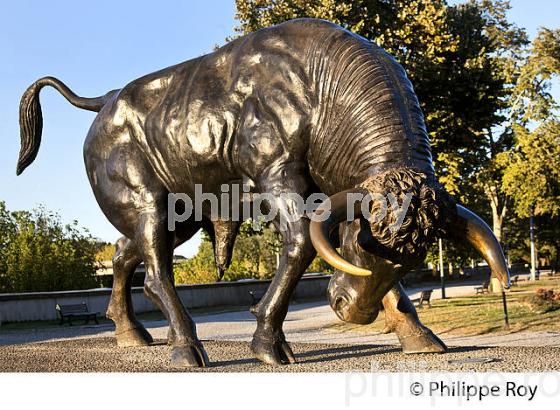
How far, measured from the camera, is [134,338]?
9273 millimetres

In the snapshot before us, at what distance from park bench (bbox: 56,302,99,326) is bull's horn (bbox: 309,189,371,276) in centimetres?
1654

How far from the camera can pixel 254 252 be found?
45312 mm

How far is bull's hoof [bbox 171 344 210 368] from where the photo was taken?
6.85 m

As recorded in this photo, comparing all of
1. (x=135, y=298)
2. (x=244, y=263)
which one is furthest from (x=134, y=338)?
(x=244, y=263)

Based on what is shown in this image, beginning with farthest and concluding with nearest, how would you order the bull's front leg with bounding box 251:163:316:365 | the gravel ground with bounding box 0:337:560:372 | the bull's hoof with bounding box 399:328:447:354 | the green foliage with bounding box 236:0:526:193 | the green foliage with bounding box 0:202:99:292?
the green foliage with bounding box 0:202:99:292, the green foliage with bounding box 236:0:526:193, the bull's hoof with bounding box 399:328:447:354, the bull's front leg with bounding box 251:163:316:365, the gravel ground with bounding box 0:337:560:372

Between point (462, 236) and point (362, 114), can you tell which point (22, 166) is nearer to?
point (362, 114)

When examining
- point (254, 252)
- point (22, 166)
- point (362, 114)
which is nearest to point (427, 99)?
point (22, 166)

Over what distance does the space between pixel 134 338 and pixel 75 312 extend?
1324 cm

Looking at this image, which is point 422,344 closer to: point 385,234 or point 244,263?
point 385,234

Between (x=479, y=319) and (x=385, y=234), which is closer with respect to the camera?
(x=385, y=234)

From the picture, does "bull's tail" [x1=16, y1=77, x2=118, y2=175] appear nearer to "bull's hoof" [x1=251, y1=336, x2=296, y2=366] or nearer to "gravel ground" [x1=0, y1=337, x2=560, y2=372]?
→ "gravel ground" [x1=0, y1=337, x2=560, y2=372]

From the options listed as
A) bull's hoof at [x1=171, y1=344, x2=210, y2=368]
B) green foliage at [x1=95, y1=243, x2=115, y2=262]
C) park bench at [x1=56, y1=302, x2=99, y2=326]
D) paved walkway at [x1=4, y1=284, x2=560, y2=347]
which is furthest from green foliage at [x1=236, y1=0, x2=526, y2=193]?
green foliage at [x1=95, y1=243, x2=115, y2=262]

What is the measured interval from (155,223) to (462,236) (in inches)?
122

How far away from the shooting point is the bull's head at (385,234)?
18.1ft
